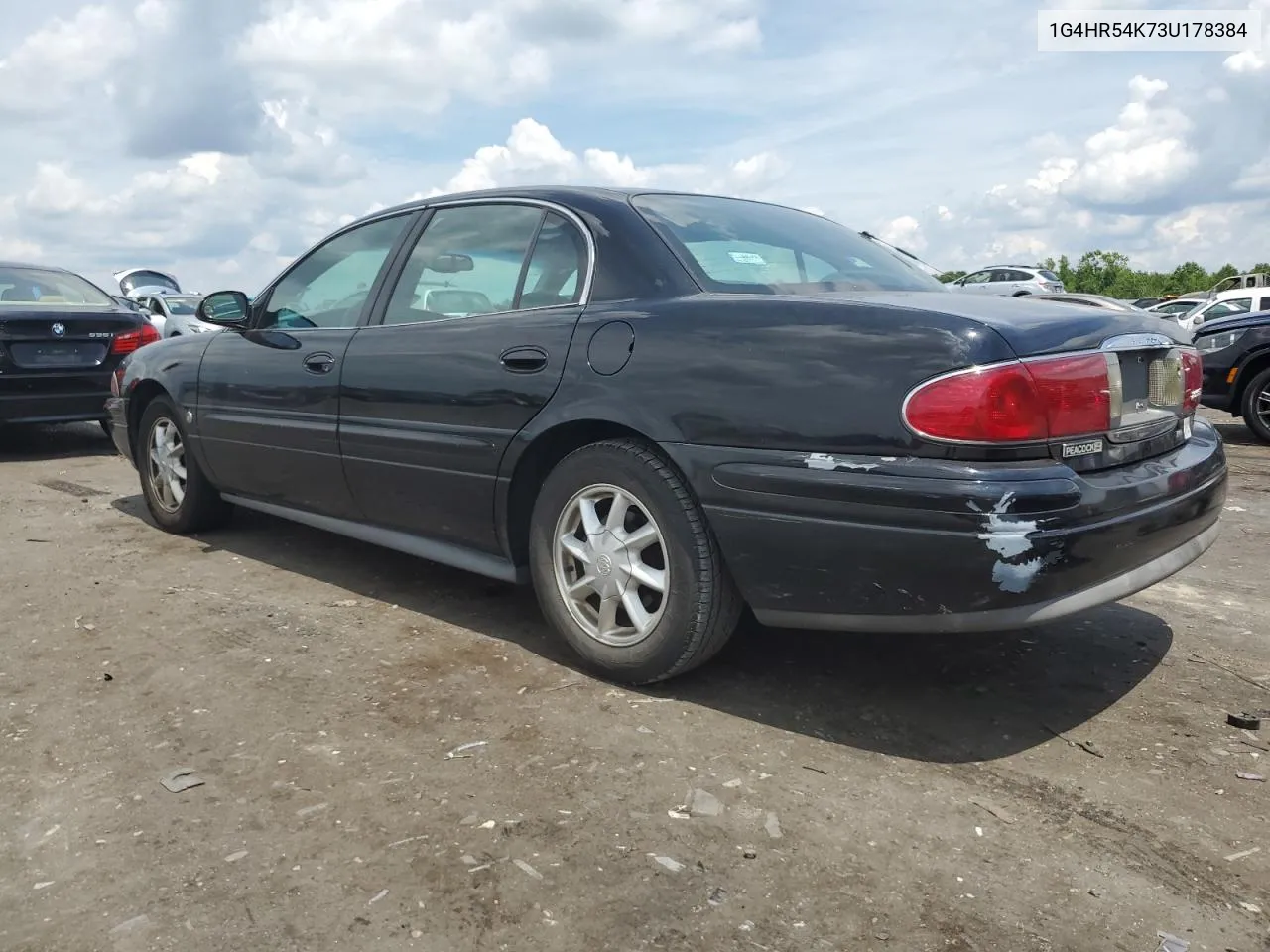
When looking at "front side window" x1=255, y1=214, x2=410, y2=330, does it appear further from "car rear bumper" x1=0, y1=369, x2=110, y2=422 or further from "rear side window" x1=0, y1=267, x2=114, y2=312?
"rear side window" x1=0, y1=267, x2=114, y2=312

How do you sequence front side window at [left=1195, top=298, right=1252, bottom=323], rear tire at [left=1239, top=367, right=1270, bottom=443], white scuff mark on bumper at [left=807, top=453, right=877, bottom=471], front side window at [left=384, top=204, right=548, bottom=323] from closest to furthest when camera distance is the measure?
1. white scuff mark on bumper at [left=807, top=453, right=877, bottom=471]
2. front side window at [left=384, top=204, right=548, bottom=323]
3. rear tire at [left=1239, top=367, right=1270, bottom=443]
4. front side window at [left=1195, top=298, right=1252, bottom=323]

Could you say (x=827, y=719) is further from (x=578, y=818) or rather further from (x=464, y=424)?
(x=464, y=424)

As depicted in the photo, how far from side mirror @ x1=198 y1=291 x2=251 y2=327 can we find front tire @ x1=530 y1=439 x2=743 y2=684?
216 centimetres

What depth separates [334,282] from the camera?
439cm

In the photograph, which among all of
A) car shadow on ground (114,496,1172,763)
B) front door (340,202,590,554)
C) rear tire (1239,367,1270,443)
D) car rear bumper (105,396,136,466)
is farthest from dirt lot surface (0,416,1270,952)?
rear tire (1239,367,1270,443)

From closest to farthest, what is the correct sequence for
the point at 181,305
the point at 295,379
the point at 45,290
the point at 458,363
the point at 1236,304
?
the point at 458,363
the point at 295,379
the point at 45,290
the point at 1236,304
the point at 181,305

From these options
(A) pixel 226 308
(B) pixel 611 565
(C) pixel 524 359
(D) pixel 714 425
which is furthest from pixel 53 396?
(D) pixel 714 425

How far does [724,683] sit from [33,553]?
3623mm

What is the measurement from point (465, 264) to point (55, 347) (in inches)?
216

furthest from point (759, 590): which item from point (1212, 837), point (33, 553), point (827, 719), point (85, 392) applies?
point (85, 392)

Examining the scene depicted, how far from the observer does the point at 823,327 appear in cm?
275

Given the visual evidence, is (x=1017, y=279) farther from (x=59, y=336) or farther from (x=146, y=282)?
(x=59, y=336)

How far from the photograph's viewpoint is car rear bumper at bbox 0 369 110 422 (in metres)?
7.69

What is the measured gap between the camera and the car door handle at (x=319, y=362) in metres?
4.16
